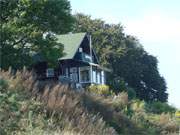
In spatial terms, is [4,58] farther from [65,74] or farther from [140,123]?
[65,74]

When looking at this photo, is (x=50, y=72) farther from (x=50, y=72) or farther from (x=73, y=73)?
(x=73, y=73)

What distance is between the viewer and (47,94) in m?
20.6

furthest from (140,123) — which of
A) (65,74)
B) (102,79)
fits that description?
(102,79)

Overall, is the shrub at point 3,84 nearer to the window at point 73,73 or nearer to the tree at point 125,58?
the window at point 73,73

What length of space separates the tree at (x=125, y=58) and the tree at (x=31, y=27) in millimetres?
35333

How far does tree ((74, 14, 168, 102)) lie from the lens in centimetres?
8362

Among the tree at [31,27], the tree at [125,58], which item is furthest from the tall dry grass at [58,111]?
the tree at [125,58]

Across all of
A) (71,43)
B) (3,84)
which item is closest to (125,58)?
(71,43)

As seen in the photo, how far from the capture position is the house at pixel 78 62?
212ft

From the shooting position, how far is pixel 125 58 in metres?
84.4

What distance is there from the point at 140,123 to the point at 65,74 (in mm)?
32321

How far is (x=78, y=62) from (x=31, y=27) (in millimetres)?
23809

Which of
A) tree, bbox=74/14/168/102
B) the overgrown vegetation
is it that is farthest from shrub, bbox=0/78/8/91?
tree, bbox=74/14/168/102

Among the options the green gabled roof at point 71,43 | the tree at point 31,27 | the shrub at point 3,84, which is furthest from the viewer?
the green gabled roof at point 71,43
